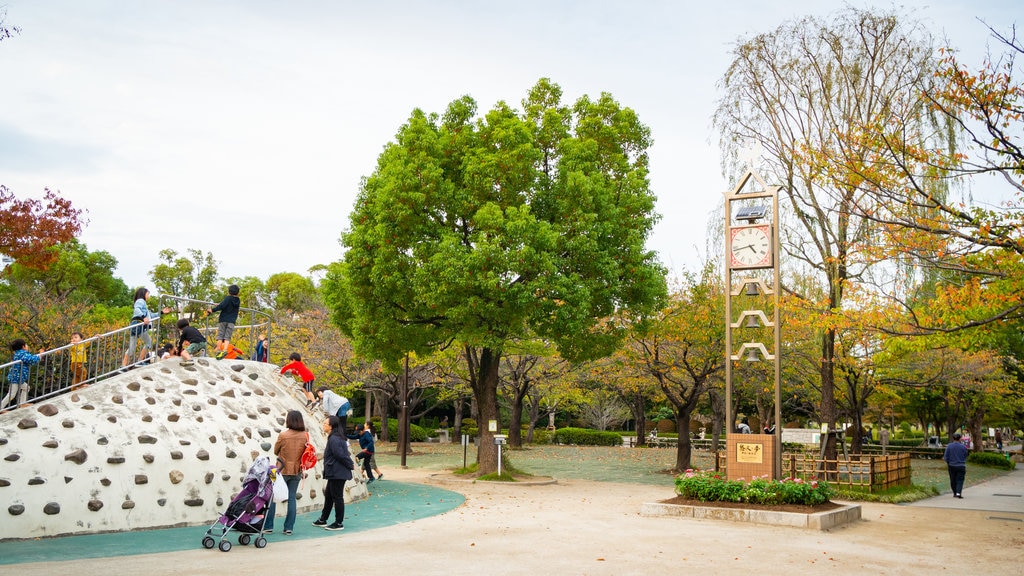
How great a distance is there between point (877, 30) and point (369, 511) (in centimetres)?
1885

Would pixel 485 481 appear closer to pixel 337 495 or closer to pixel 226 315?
pixel 226 315

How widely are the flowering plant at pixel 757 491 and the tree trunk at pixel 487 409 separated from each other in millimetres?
8269

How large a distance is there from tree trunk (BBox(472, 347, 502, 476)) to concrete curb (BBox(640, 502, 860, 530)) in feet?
26.7

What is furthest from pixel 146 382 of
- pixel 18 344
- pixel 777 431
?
pixel 777 431

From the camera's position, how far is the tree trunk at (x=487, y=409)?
22.6m

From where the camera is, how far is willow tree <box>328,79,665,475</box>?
64.3 feet

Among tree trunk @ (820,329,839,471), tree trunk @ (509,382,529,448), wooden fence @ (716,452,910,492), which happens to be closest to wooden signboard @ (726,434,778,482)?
wooden fence @ (716,452,910,492)

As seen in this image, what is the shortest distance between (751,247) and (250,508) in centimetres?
1079

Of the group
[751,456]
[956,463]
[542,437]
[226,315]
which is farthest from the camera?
[542,437]

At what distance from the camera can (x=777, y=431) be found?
15984mm

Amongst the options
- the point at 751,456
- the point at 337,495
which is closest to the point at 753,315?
the point at 751,456

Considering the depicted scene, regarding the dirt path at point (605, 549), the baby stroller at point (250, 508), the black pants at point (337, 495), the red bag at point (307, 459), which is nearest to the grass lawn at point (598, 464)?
the dirt path at point (605, 549)

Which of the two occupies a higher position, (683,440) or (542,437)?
(683,440)

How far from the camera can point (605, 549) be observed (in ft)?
35.6
